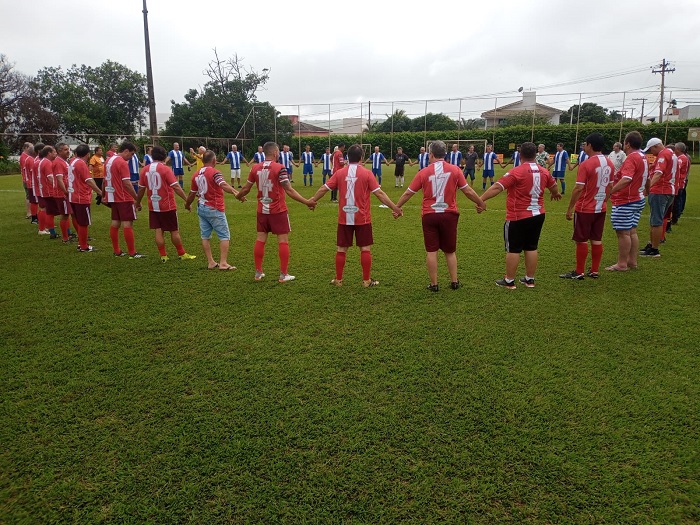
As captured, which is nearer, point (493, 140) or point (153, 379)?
point (153, 379)

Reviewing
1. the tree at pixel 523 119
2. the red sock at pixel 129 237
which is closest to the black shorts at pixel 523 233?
the red sock at pixel 129 237

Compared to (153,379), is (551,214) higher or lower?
higher

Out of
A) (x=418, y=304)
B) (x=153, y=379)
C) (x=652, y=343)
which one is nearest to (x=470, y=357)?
(x=418, y=304)

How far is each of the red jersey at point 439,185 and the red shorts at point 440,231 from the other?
80 mm

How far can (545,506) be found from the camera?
2645 millimetres

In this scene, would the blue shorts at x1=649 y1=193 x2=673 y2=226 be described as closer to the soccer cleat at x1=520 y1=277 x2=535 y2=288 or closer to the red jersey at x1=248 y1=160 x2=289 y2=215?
the soccer cleat at x1=520 y1=277 x2=535 y2=288

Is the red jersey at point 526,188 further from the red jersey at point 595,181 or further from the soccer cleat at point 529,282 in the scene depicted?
the soccer cleat at point 529,282

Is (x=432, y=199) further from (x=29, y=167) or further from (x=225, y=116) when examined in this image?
(x=225, y=116)

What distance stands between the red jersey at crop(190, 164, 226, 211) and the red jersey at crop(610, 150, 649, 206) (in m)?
6.09

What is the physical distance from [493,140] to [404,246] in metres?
31.1

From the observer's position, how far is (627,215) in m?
6.99

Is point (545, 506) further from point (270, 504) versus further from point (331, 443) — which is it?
point (270, 504)

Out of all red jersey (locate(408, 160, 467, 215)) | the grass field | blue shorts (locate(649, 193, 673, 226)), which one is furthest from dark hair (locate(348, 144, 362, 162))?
blue shorts (locate(649, 193, 673, 226))

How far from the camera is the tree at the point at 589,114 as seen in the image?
1599 inches
